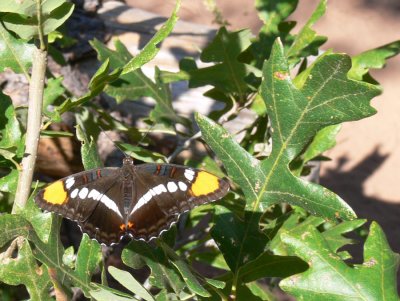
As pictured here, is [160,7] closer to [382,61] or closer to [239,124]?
[239,124]

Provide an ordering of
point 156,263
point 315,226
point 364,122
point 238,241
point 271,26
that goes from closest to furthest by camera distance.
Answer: point 156,263, point 238,241, point 315,226, point 271,26, point 364,122

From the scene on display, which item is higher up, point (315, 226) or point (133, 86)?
point (133, 86)

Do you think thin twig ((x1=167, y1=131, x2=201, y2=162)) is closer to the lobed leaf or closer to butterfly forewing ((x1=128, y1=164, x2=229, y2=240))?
butterfly forewing ((x1=128, y1=164, x2=229, y2=240))

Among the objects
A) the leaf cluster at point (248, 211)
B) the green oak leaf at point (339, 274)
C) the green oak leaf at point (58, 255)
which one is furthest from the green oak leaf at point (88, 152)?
the green oak leaf at point (339, 274)

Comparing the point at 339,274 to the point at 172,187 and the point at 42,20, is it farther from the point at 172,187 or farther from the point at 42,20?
the point at 42,20

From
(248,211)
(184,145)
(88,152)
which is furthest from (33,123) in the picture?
(184,145)

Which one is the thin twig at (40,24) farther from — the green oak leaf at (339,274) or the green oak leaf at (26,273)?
the green oak leaf at (339,274)
